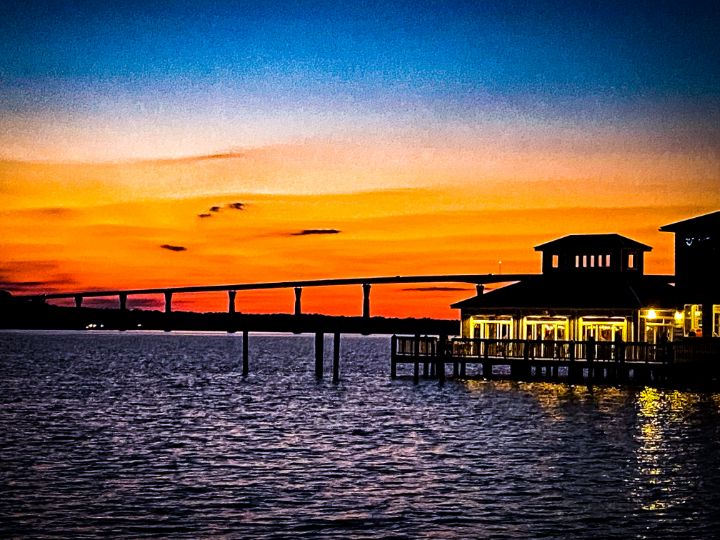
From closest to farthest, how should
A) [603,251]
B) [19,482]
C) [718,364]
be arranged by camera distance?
[19,482] < [718,364] < [603,251]

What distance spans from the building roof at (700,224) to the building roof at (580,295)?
11.4 feet

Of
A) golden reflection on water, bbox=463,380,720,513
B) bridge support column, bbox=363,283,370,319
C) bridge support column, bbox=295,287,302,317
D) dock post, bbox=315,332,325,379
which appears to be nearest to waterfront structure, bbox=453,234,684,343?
golden reflection on water, bbox=463,380,720,513

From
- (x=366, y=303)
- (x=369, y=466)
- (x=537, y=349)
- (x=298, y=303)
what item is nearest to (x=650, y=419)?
(x=537, y=349)

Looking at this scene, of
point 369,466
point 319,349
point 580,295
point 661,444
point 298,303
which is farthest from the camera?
point 298,303

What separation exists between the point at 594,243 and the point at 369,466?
123 feet

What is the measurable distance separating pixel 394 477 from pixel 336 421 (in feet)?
59.4

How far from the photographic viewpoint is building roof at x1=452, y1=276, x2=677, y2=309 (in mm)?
65312

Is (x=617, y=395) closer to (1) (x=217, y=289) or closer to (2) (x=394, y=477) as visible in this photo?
(2) (x=394, y=477)

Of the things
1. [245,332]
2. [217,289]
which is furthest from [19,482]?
[217,289]

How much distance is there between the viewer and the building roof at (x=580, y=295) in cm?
6531

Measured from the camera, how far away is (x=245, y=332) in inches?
3740

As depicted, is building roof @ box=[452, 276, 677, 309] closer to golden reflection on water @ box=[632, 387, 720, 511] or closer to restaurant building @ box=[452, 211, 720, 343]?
restaurant building @ box=[452, 211, 720, 343]

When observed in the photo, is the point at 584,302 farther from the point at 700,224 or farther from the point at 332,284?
→ the point at 332,284

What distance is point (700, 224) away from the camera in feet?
210
